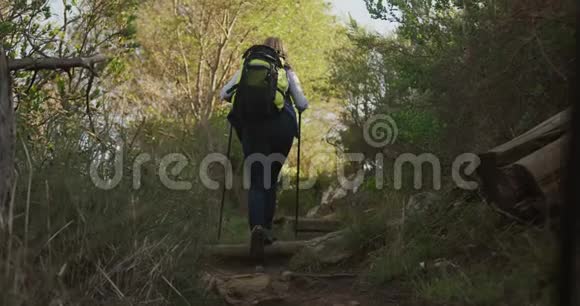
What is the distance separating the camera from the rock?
605 cm

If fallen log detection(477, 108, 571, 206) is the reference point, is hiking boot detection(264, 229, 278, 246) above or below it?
below

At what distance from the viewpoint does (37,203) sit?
3408 millimetres

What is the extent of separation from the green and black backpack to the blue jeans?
115 mm

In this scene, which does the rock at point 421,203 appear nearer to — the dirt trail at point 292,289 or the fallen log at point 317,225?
the dirt trail at point 292,289

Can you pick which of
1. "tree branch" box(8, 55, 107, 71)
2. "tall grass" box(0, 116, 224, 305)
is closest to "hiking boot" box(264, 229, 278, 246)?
"tall grass" box(0, 116, 224, 305)

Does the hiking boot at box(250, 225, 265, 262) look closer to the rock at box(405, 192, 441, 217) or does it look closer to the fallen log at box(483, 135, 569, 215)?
the rock at box(405, 192, 441, 217)

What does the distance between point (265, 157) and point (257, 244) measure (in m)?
0.77

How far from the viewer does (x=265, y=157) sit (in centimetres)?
691

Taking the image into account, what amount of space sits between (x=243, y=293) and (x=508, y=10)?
278 centimetres

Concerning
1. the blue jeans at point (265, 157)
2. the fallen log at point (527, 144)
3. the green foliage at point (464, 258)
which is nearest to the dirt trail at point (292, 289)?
the green foliage at point (464, 258)

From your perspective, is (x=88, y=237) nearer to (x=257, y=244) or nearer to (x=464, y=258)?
(x=464, y=258)

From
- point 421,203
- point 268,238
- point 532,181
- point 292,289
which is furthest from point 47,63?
point 268,238

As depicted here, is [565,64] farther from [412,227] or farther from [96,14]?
[96,14]
